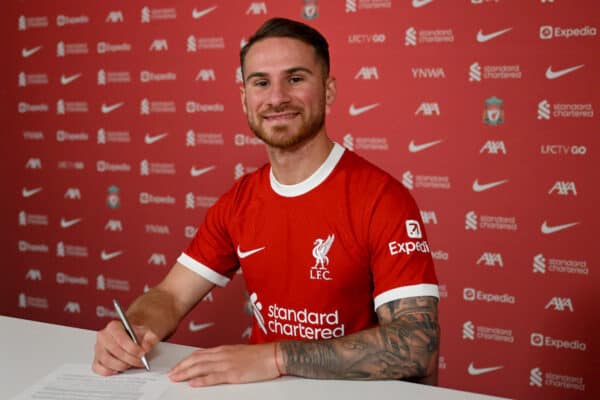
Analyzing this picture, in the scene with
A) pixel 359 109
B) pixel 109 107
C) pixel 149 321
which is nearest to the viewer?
pixel 149 321

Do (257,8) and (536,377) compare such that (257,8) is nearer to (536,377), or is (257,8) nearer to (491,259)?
(491,259)

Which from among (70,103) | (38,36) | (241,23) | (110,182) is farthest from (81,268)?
(241,23)

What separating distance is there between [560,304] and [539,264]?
0.19 meters

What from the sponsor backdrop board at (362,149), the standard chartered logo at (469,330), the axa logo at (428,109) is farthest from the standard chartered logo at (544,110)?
the standard chartered logo at (469,330)

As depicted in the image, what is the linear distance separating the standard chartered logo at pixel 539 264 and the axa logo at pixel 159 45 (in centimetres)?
220

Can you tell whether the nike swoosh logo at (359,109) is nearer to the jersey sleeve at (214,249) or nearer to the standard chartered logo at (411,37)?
the standard chartered logo at (411,37)

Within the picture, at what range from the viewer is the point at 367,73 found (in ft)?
8.64

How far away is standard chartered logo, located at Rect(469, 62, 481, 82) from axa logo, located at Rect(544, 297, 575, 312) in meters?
1.03

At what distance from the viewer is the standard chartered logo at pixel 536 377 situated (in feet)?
7.95

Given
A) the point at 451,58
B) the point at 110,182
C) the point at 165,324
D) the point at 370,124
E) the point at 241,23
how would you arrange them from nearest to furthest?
the point at 165,324 < the point at 451,58 < the point at 370,124 < the point at 241,23 < the point at 110,182

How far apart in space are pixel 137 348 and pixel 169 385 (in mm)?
130

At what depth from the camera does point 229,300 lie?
298cm

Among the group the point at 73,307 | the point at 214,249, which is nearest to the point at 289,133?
the point at 214,249

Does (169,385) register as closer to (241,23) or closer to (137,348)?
(137,348)
